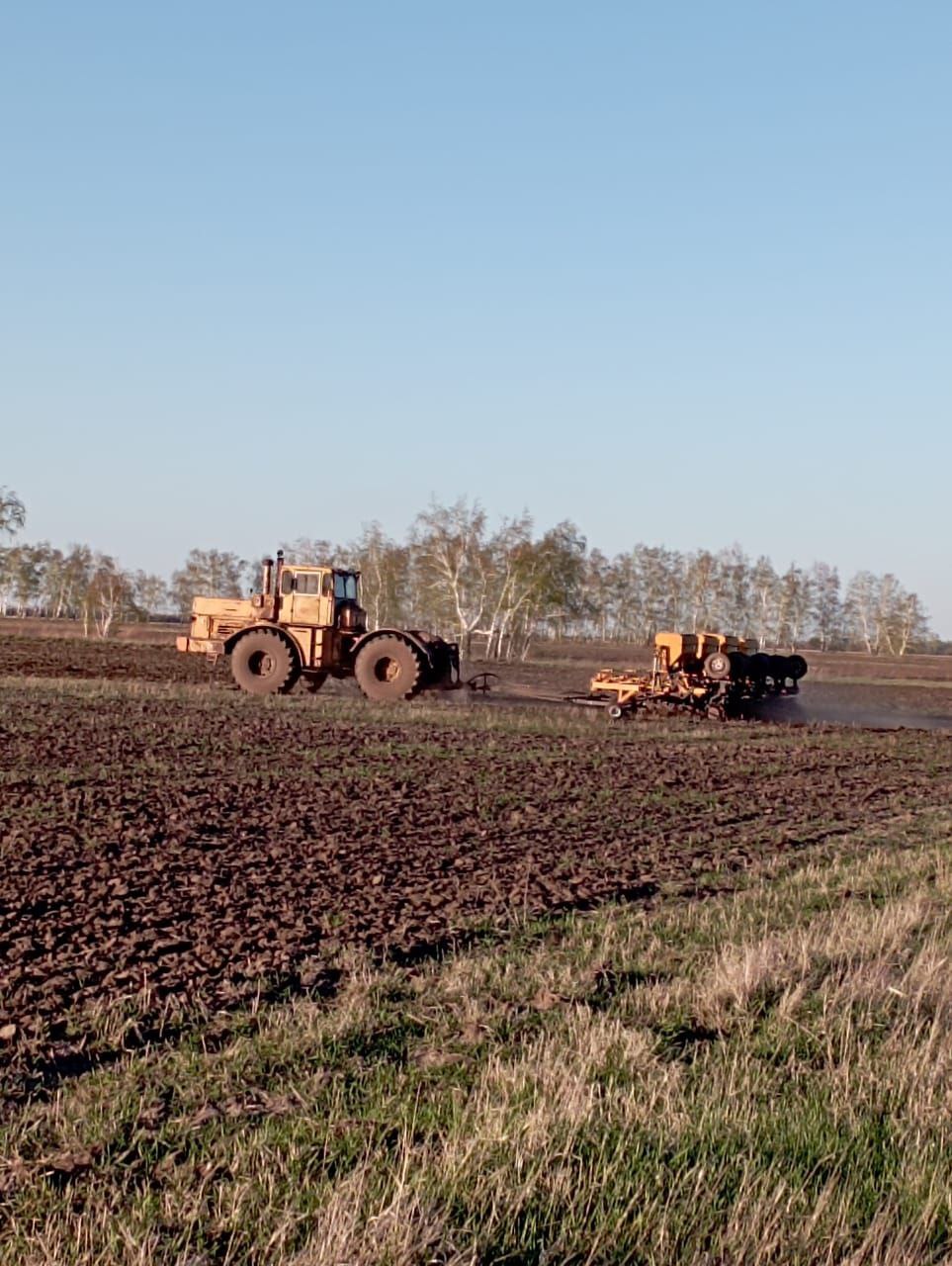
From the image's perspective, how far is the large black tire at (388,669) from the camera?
91.4 feet

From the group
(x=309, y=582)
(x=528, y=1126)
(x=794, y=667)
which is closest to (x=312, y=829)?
(x=528, y=1126)

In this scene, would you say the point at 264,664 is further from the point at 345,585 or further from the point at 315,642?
the point at 345,585

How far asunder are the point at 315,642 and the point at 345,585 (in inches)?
60.7

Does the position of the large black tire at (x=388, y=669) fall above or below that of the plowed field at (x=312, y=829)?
above

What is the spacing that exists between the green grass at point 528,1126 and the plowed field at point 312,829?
28.3 inches

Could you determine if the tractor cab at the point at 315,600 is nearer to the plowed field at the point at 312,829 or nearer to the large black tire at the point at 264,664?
the large black tire at the point at 264,664

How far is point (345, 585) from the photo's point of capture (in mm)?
28938

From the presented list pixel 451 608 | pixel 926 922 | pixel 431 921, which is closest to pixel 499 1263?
pixel 431 921

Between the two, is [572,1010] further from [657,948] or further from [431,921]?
[431,921]

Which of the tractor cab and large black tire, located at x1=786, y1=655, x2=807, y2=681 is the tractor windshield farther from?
large black tire, located at x1=786, y1=655, x2=807, y2=681

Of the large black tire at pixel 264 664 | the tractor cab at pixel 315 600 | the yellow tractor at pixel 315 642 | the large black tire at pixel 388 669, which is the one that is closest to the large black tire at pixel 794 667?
the yellow tractor at pixel 315 642

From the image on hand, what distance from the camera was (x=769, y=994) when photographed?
282 inches

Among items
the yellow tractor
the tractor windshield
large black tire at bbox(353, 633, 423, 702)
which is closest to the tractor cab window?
the yellow tractor

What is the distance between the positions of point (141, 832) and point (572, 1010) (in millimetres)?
6204
